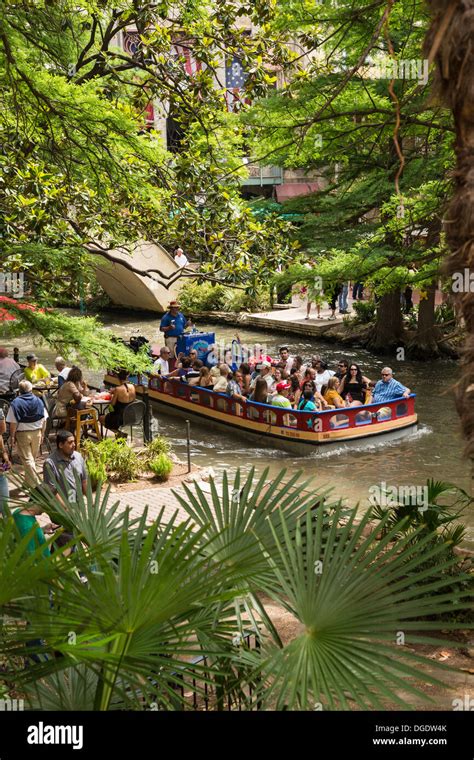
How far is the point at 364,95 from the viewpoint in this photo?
22.4 meters

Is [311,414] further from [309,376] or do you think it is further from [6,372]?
[6,372]

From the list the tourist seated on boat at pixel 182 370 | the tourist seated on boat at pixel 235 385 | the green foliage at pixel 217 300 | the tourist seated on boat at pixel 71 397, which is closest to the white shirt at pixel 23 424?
the tourist seated on boat at pixel 71 397

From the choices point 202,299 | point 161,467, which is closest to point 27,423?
point 161,467

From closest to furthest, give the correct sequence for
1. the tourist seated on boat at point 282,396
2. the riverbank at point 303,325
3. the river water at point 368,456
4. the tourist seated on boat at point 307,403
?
1. the river water at point 368,456
2. the tourist seated on boat at point 307,403
3. the tourist seated on boat at point 282,396
4. the riverbank at point 303,325

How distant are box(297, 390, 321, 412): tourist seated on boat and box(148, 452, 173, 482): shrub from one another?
14.7 ft

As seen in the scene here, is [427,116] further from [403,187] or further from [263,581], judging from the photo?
[263,581]

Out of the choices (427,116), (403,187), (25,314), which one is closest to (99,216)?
(25,314)

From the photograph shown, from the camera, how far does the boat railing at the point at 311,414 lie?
1878 cm

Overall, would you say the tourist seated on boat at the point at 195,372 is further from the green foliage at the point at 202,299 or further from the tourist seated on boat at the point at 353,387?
the green foliage at the point at 202,299

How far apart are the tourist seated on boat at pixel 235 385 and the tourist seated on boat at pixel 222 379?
167 mm

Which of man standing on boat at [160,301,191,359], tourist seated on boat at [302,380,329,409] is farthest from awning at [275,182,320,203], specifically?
tourist seated on boat at [302,380,329,409]

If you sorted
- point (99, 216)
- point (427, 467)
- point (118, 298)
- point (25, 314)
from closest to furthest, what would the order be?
point (25, 314)
point (99, 216)
point (427, 467)
point (118, 298)

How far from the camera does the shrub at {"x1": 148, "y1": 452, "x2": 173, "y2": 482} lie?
49.4 feet
